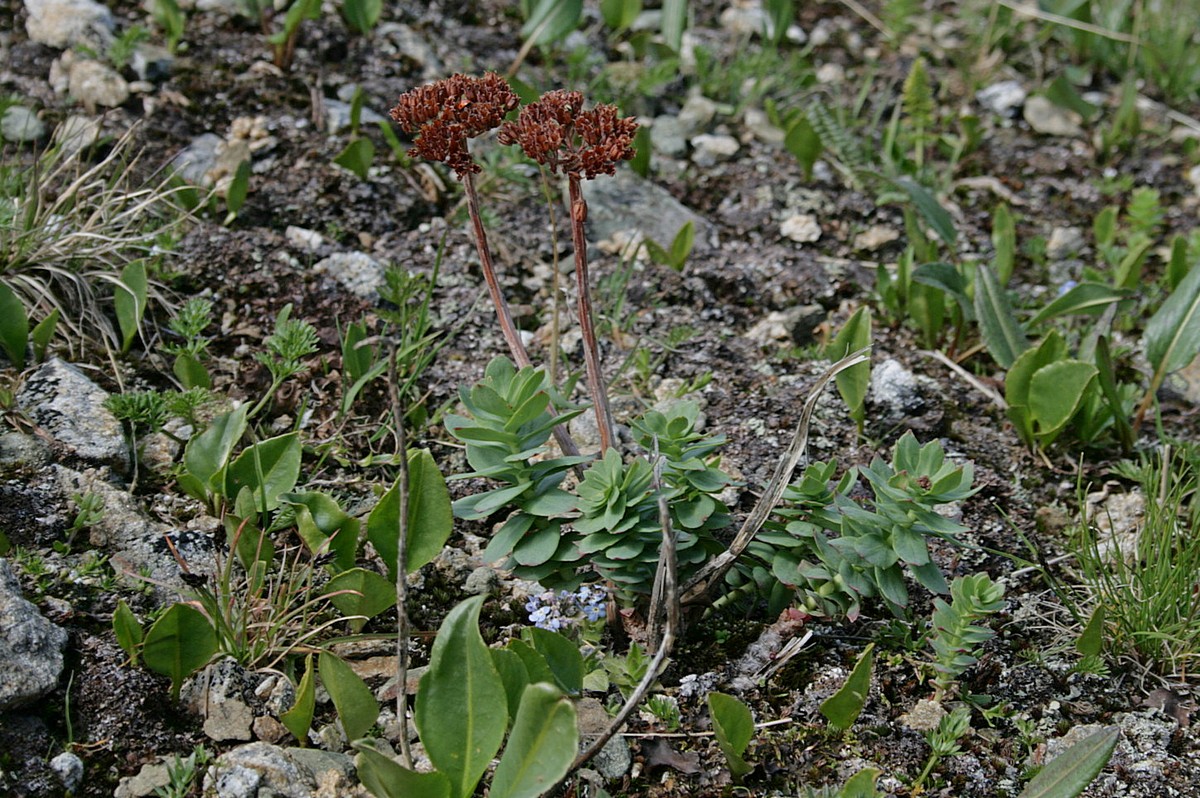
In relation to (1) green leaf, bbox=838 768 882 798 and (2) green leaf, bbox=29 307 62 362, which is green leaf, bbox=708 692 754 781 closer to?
(1) green leaf, bbox=838 768 882 798

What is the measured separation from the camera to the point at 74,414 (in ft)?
8.85

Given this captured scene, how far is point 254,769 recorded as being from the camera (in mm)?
1991

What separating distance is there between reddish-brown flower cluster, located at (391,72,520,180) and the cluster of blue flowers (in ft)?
3.32

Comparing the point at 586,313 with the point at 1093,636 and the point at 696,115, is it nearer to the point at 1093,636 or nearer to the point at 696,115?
the point at 1093,636

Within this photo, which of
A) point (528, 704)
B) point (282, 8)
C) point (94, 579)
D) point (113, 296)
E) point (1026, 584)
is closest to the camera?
point (528, 704)

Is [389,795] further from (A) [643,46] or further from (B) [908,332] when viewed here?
(A) [643,46]

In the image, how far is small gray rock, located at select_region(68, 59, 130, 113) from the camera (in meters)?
3.85

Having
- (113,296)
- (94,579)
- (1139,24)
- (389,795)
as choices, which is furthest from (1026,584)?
(1139,24)

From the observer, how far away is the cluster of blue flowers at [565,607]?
2.42 metres

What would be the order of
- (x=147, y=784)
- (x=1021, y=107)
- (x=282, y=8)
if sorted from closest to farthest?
(x=147, y=784) → (x=282, y=8) → (x=1021, y=107)

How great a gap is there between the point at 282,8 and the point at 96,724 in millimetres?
3406

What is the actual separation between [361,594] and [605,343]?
4.44 feet

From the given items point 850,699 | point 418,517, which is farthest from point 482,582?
point 850,699

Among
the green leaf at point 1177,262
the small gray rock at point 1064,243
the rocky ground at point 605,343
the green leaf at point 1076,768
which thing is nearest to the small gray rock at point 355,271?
the rocky ground at point 605,343
